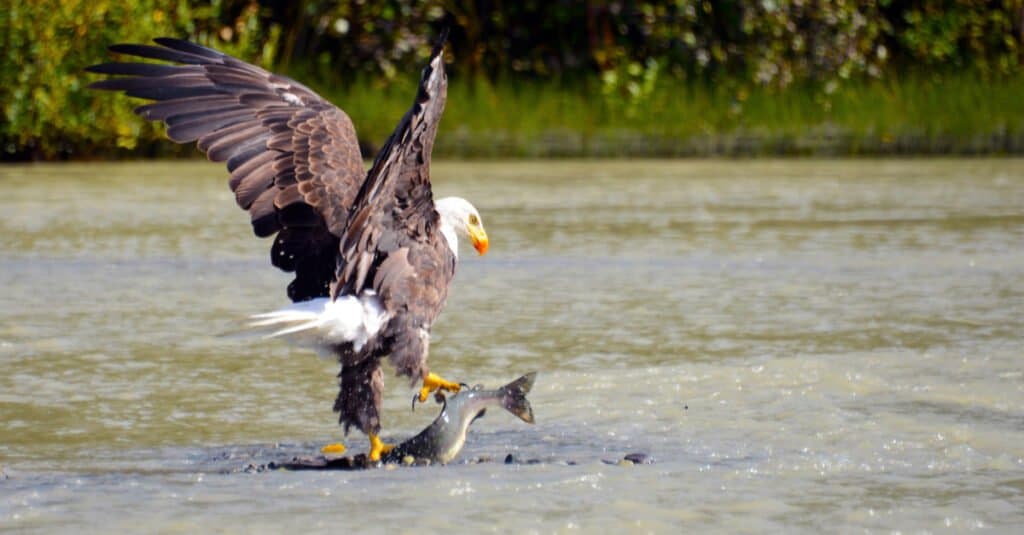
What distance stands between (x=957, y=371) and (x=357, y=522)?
92.9 inches

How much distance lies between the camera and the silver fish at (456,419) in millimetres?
4500

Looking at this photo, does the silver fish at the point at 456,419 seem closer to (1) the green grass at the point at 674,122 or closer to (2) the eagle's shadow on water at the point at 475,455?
(2) the eagle's shadow on water at the point at 475,455

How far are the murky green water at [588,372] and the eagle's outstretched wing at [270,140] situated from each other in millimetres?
328

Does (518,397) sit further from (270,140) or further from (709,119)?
(709,119)

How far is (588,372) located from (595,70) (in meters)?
10.1

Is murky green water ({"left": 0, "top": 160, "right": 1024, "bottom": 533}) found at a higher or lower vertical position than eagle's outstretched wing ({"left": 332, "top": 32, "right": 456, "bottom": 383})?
lower

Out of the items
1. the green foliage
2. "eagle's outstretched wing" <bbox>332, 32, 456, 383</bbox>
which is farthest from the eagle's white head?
the green foliage

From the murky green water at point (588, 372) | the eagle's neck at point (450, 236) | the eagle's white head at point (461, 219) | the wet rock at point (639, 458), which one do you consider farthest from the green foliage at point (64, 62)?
the wet rock at point (639, 458)

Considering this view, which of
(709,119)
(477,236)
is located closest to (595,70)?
(709,119)

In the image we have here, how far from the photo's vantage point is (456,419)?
453 cm

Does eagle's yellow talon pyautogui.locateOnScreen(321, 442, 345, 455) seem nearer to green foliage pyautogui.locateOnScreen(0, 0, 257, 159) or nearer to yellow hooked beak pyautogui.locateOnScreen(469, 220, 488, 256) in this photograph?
yellow hooked beak pyautogui.locateOnScreen(469, 220, 488, 256)

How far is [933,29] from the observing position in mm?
15984

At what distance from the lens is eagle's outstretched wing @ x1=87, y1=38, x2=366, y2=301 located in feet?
16.3

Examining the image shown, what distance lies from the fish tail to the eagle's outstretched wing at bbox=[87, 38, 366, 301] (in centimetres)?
66
